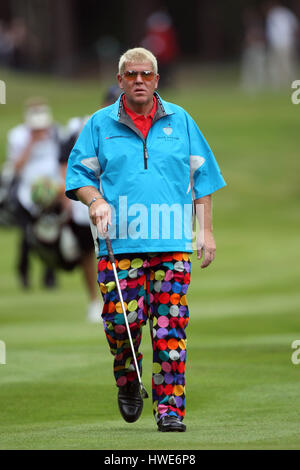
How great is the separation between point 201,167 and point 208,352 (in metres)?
3.55

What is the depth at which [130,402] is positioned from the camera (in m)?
8.05

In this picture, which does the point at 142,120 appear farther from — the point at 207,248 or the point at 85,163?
the point at 207,248

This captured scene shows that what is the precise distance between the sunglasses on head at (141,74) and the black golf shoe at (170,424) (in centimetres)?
193

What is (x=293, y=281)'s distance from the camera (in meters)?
17.0

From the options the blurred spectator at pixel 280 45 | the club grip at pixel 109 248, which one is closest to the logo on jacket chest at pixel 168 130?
the club grip at pixel 109 248

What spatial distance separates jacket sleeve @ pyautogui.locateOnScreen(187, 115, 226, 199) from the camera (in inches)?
313

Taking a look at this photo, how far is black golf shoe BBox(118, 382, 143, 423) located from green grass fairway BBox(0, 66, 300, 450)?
86 mm

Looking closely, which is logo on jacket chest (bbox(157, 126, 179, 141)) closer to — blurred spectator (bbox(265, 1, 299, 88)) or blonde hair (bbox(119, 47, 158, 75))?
blonde hair (bbox(119, 47, 158, 75))

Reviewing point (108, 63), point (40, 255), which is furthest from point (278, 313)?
point (108, 63)

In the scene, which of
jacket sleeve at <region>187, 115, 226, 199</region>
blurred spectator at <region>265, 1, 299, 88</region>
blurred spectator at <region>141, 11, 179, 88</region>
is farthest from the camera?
blurred spectator at <region>265, 1, 299, 88</region>

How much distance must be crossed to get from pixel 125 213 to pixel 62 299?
342 inches

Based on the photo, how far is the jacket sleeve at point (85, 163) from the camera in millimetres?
7848

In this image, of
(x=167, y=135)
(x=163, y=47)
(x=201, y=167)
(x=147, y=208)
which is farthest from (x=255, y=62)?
(x=147, y=208)

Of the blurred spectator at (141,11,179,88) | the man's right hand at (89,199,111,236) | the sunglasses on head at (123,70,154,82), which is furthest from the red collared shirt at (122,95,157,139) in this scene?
the blurred spectator at (141,11,179,88)
